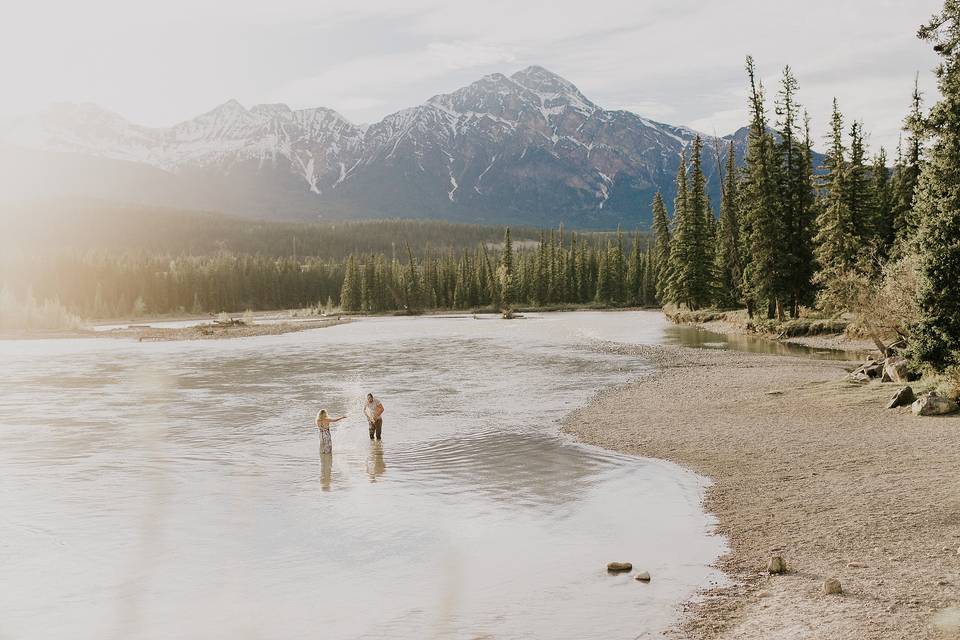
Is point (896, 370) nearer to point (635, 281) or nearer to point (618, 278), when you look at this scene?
point (635, 281)

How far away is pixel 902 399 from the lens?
1021 inches

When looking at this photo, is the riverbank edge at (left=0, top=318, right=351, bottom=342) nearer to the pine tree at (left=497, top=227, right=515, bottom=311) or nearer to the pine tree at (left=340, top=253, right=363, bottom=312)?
the pine tree at (left=340, top=253, right=363, bottom=312)

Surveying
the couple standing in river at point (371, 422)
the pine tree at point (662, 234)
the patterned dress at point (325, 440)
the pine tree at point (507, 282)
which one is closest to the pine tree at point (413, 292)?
the pine tree at point (507, 282)

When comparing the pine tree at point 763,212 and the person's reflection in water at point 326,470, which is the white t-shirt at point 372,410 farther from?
the pine tree at point 763,212

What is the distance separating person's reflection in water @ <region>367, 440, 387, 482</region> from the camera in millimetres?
21719

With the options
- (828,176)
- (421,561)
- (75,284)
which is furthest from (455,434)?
(75,284)

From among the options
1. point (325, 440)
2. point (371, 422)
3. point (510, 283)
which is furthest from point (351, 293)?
point (325, 440)

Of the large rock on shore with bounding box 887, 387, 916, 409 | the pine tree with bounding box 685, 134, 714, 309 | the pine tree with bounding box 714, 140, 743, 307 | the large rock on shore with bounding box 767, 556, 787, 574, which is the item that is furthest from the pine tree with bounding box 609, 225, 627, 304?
the large rock on shore with bounding box 767, 556, 787, 574

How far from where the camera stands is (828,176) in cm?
6400

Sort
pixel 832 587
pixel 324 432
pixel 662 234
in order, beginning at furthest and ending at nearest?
pixel 662 234 → pixel 324 432 → pixel 832 587

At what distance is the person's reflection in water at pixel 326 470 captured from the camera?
2061cm

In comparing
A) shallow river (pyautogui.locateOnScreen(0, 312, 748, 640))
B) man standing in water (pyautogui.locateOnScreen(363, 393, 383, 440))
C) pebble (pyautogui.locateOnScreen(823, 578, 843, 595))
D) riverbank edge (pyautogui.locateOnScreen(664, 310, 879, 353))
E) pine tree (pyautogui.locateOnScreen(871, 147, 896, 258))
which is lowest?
shallow river (pyautogui.locateOnScreen(0, 312, 748, 640))

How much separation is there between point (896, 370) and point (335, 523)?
1007 inches

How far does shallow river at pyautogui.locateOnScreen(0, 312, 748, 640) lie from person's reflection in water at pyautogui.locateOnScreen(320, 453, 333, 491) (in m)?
0.10
